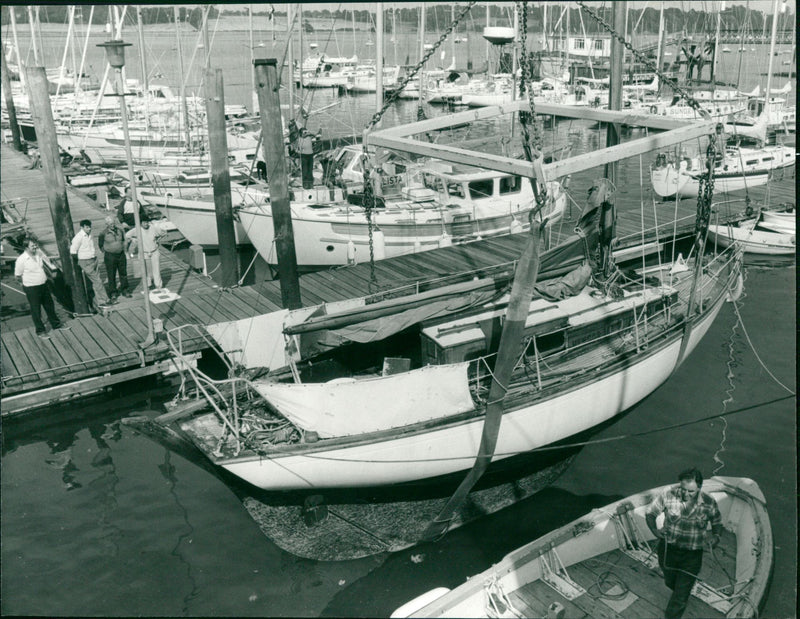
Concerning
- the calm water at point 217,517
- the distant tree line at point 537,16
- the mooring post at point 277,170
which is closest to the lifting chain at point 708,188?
the calm water at point 217,517

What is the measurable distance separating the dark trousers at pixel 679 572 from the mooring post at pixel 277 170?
387 inches

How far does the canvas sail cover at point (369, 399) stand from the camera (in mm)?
9805

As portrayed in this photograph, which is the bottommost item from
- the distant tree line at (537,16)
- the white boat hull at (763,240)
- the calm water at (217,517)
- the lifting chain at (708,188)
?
the calm water at (217,517)

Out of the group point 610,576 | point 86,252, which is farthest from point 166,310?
point 610,576

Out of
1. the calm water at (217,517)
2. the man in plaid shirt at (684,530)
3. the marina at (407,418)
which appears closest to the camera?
the man in plaid shirt at (684,530)

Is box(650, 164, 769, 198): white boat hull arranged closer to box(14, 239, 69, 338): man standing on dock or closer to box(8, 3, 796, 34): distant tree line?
box(8, 3, 796, 34): distant tree line

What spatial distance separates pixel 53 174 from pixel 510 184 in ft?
39.5

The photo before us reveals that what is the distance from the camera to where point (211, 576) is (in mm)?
9977

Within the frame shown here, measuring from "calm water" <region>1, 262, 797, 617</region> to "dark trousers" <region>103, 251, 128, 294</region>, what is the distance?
326 centimetres

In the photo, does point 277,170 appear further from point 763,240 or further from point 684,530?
point 763,240

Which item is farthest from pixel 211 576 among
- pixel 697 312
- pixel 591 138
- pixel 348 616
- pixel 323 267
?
pixel 591 138

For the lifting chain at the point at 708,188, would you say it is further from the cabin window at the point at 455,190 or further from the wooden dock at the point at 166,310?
the cabin window at the point at 455,190

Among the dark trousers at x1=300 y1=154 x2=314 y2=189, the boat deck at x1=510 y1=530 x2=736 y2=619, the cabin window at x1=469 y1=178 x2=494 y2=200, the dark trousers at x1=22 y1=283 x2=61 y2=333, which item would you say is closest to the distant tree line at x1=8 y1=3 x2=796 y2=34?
the dark trousers at x1=300 y1=154 x2=314 y2=189

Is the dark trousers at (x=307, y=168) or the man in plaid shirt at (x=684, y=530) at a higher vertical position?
the dark trousers at (x=307, y=168)
